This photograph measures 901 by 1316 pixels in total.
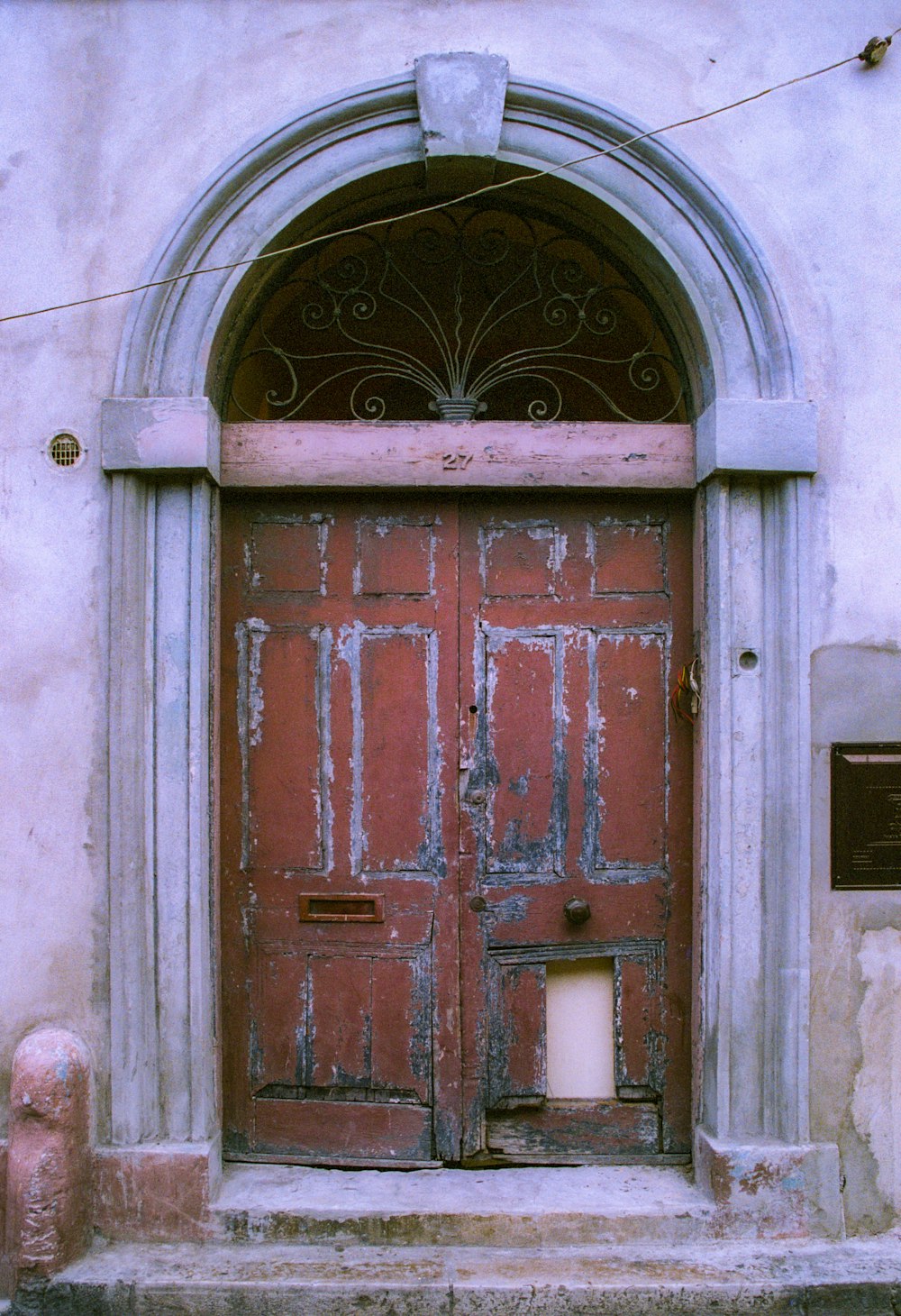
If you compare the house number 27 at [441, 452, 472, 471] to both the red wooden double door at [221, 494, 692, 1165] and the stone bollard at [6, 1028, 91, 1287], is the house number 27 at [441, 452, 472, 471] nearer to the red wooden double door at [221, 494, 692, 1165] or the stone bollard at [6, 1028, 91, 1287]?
the red wooden double door at [221, 494, 692, 1165]

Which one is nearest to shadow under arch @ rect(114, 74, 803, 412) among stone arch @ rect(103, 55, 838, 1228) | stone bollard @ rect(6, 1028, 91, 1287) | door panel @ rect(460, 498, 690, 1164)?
stone arch @ rect(103, 55, 838, 1228)

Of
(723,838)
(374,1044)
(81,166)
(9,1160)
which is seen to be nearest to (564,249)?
(81,166)

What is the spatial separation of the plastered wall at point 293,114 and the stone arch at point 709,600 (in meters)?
0.11

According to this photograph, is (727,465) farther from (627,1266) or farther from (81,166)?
(627,1266)

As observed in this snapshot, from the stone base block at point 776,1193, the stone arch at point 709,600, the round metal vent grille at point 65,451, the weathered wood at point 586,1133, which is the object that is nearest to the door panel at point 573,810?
the weathered wood at point 586,1133

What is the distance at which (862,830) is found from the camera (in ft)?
11.2

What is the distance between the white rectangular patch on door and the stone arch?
396mm

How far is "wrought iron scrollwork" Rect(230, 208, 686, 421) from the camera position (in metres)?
3.70

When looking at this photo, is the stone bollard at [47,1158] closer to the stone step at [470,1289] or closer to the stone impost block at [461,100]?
the stone step at [470,1289]

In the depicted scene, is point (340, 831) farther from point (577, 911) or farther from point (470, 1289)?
point (470, 1289)

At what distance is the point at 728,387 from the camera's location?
11.2 ft

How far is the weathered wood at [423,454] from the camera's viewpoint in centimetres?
355

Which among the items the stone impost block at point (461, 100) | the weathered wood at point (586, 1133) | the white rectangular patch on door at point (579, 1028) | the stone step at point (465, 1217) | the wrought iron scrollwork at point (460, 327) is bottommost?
the stone step at point (465, 1217)

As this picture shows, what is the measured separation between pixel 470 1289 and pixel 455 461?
2.90 meters
